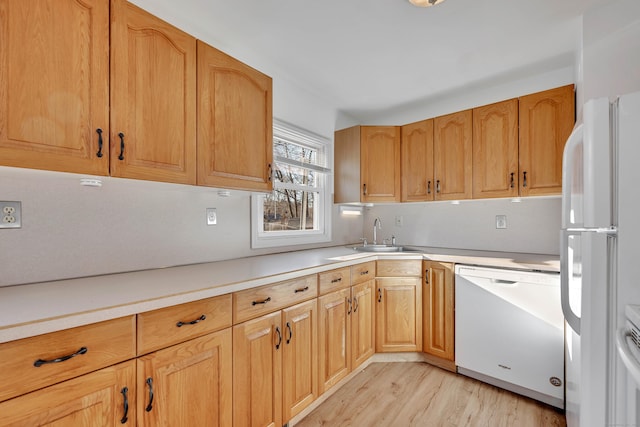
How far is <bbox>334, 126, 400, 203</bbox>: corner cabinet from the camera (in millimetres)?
2893

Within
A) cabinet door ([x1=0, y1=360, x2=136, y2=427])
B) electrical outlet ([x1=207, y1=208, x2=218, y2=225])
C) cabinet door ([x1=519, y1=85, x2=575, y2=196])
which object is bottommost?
cabinet door ([x1=0, y1=360, x2=136, y2=427])

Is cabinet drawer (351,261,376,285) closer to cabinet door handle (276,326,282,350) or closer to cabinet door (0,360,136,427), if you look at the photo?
cabinet door handle (276,326,282,350)

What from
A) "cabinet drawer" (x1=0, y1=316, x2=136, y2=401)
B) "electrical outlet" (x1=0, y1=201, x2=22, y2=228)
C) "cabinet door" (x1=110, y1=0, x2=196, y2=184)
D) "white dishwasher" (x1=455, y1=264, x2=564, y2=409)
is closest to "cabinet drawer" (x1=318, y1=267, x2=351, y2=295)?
"white dishwasher" (x1=455, y1=264, x2=564, y2=409)

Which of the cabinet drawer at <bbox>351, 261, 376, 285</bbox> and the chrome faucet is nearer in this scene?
the cabinet drawer at <bbox>351, 261, 376, 285</bbox>

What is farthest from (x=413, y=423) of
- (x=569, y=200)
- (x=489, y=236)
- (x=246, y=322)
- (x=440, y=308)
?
(x=489, y=236)

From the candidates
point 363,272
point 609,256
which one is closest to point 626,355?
point 609,256

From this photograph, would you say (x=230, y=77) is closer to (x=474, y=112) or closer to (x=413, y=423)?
(x=474, y=112)

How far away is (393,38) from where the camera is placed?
6.31ft

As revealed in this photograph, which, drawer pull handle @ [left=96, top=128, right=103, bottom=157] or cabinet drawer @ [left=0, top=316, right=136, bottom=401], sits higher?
drawer pull handle @ [left=96, top=128, right=103, bottom=157]

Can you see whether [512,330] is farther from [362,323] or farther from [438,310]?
[362,323]

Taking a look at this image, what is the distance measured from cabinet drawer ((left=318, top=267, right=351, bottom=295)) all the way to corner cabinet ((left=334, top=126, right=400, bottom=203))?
1.01m

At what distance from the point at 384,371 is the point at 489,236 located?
1.50 meters

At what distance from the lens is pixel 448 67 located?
2.29 meters

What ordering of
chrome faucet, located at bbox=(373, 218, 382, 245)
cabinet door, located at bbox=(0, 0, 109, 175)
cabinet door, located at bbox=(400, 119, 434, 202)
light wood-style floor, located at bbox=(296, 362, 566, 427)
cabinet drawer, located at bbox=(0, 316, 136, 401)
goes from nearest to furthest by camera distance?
cabinet drawer, located at bbox=(0, 316, 136, 401)
cabinet door, located at bbox=(0, 0, 109, 175)
light wood-style floor, located at bbox=(296, 362, 566, 427)
cabinet door, located at bbox=(400, 119, 434, 202)
chrome faucet, located at bbox=(373, 218, 382, 245)
